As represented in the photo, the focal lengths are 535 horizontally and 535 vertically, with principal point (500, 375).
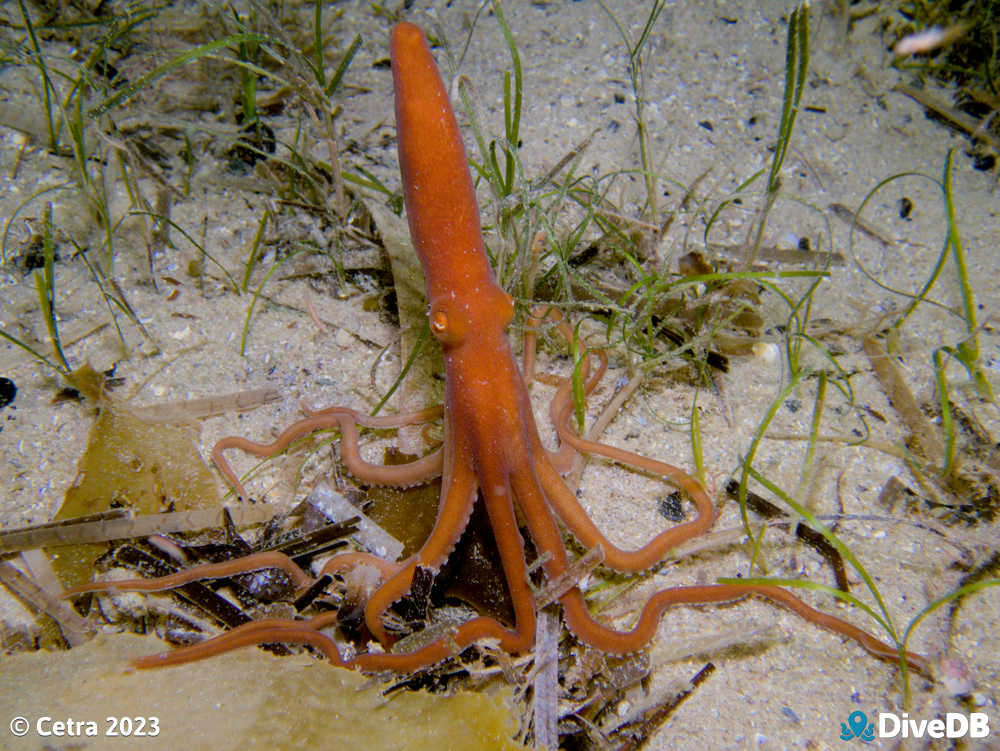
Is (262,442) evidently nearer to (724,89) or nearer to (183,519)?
(183,519)

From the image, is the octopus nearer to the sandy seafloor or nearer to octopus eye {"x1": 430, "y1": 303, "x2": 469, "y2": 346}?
octopus eye {"x1": 430, "y1": 303, "x2": 469, "y2": 346}

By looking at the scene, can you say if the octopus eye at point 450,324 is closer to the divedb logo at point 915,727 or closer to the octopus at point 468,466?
the octopus at point 468,466

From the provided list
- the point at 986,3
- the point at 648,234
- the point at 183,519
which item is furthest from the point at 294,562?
the point at 986,3

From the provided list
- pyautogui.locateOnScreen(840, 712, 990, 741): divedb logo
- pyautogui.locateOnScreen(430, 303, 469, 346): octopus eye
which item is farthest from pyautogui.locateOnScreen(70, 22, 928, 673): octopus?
pyautogui.locateOnScreen(840, 712, 990, 741): divedb logo

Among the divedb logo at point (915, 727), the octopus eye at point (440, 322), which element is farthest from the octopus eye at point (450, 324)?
the divedb logo at point (915, 727)

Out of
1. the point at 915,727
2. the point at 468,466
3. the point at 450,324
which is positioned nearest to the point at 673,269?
the point at 450,324
